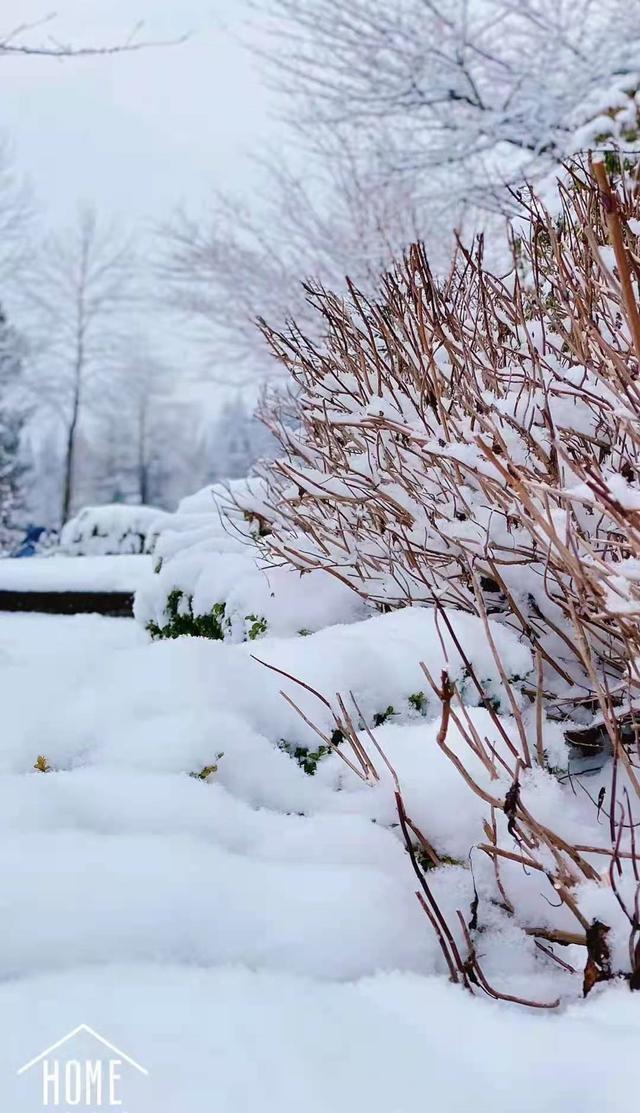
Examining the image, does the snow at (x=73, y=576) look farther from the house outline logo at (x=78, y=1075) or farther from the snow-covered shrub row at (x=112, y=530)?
the house outline logo at (x=78, y=1075)

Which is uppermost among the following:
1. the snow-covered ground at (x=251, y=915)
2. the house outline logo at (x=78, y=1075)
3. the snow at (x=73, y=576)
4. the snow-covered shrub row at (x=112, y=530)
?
the snow-covered shrub row at (x=112, y=530)

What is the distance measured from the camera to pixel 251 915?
129 cm

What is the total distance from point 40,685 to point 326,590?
0.94 meters

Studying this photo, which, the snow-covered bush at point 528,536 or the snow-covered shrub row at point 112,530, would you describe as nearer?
the snow-covered bush at point 528,536

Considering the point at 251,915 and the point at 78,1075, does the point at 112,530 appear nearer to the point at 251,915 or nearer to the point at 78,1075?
the point at 251,915

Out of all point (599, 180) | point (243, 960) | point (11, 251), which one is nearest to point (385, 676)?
point (243, 960)

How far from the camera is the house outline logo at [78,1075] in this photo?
3.29ft

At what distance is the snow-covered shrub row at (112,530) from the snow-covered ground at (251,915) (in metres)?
8.19

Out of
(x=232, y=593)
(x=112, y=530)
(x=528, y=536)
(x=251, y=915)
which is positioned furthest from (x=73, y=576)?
(x=251, y=915)

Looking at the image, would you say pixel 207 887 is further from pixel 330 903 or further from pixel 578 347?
pixel 578 347

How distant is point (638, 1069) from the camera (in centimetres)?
103

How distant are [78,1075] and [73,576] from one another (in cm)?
584

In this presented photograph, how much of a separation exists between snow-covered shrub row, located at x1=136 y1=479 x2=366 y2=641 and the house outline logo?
61.0 inches

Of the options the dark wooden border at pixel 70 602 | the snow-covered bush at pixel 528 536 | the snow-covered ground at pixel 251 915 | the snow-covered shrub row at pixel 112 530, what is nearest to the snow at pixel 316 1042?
the snow-covered ground at pixel 251 915
